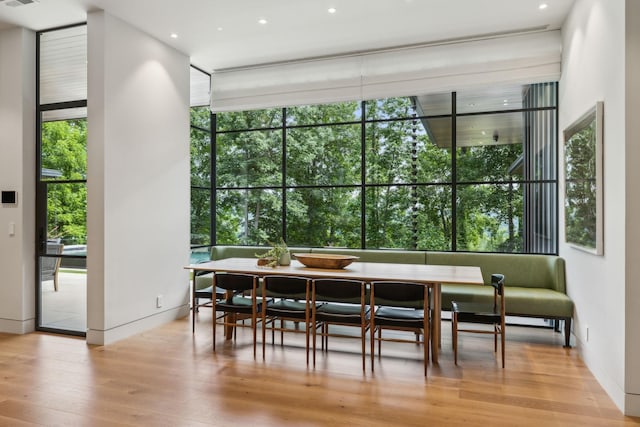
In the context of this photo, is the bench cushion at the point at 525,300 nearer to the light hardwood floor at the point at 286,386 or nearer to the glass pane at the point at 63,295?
the light hardwood floor at the point at 286,386

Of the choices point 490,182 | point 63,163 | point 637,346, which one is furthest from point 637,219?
point 63,163

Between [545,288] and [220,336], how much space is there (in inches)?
148

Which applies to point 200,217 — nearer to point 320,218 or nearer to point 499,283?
point 320,218

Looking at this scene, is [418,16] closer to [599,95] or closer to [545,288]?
[599,95]

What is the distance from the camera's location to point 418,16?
4734mm

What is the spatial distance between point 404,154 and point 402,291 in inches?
117

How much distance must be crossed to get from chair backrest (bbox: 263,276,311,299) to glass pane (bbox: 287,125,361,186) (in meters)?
2.68

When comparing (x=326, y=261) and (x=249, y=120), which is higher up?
(x=249, y=120)

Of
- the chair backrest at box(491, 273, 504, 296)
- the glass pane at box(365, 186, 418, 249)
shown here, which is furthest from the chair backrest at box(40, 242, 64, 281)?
the chair backrest at box(491, 273, 504, 296)

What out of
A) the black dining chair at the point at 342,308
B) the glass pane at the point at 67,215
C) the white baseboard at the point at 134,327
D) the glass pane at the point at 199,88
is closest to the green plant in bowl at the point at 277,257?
the black dining chair at the point at 342,308

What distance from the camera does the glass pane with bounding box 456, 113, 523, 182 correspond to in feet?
18.0

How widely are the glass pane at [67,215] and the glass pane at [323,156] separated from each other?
2.86 metres

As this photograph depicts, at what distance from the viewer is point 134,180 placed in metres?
4.92

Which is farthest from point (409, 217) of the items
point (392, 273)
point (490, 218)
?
point (392, 273)
